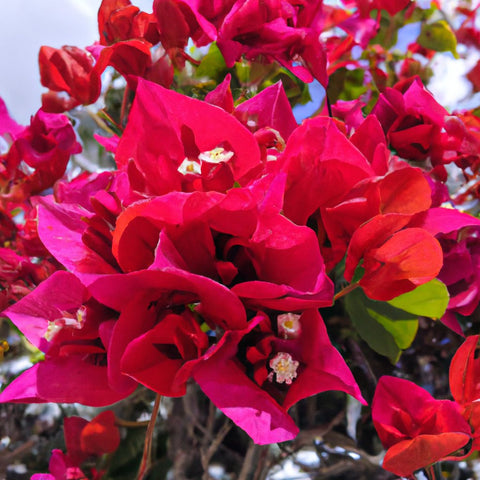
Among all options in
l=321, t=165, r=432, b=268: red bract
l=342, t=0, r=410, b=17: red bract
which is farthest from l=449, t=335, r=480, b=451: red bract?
l=342, t=0, r=410, b=17: red bract

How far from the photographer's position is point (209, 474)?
491 mm

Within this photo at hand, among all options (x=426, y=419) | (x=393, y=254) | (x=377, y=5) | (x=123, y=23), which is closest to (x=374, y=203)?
(x=393, y=254)

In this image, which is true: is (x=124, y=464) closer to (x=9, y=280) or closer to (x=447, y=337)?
(x=9, y=280)

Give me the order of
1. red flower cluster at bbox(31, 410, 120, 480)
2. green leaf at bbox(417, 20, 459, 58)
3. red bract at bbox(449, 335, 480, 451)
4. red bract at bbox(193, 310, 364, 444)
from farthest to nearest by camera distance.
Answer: green leaf at bbox(417, 20, 459, 58) < red flower cluster at bbox(31, 410, 120, 480) < red bract at bbox(449, 335, 480, 451) < red bract at bbox(193, 310, 364, 444)

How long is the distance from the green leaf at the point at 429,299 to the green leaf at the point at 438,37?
383mm

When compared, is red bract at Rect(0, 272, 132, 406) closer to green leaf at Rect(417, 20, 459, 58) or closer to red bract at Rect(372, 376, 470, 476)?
red bract at Rect(372, 376, 470, 476)

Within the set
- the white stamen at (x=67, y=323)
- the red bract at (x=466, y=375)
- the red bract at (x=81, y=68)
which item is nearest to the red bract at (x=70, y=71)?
the red bract at (x=81, y=68)

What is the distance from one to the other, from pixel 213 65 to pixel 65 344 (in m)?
0.28

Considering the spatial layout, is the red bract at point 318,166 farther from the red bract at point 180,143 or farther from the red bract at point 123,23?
the red bract at point 123,23

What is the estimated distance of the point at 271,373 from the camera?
0.26m

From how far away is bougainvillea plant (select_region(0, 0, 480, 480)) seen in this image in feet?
0.80

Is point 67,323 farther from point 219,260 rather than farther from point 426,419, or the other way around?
point 426,419

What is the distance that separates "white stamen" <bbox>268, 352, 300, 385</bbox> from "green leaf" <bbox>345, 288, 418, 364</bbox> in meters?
0.15

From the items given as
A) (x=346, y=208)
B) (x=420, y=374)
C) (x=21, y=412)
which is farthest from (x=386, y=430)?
(x=21, y=412)
